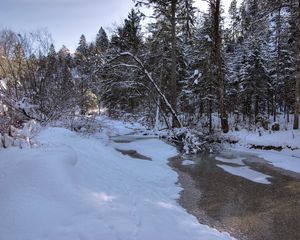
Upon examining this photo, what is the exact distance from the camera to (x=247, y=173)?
10.2m

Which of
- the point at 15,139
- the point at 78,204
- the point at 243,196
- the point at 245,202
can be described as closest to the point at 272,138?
the point at 243,196

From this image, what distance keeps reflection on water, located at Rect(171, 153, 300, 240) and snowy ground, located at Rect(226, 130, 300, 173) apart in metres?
1.00

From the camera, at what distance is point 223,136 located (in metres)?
15.9

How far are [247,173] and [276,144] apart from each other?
13.4 ft

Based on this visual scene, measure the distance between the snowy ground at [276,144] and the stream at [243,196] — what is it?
2.05 feet

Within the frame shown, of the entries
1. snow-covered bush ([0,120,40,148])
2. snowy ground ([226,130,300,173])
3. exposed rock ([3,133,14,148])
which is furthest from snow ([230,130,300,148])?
exposed rock ([3,133,14,148])

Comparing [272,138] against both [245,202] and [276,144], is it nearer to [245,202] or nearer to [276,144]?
[276,144]

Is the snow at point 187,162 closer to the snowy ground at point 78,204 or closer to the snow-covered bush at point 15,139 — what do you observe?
the snowy ground at point 78,204

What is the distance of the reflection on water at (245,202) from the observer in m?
5.75

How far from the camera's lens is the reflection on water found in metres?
5.75

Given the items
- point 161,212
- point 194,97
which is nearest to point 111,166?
point 161,212

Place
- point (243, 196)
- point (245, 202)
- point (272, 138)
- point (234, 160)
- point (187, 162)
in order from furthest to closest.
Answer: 1. point (272, 138)
2. point (234, 160)
3. point (187, 162)
4. point (243, 196)
5. point (245, 202)

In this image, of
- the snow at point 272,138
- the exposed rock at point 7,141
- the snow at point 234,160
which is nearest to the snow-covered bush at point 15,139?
the exposed rock at point 7,141

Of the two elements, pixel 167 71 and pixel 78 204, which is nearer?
pixel 78 204
